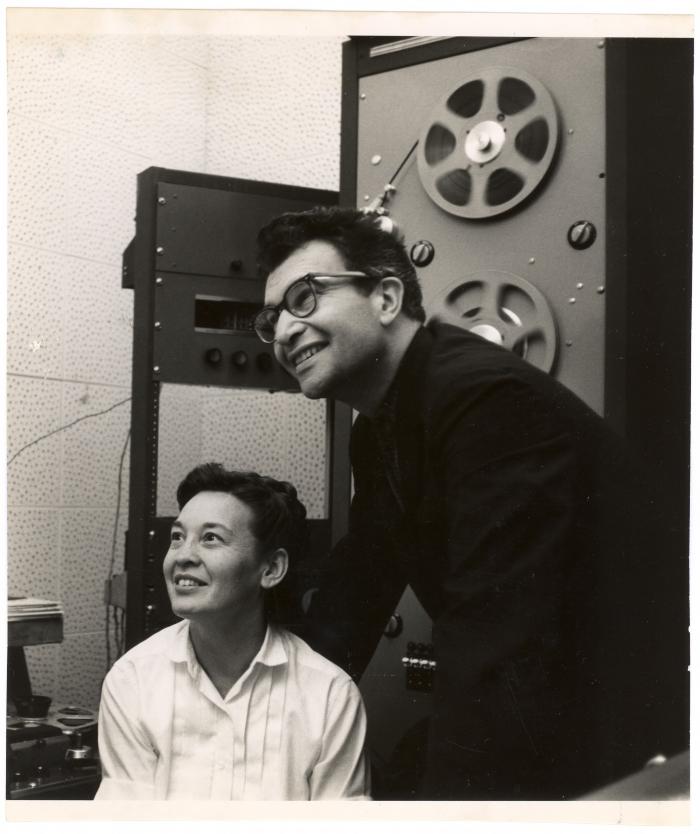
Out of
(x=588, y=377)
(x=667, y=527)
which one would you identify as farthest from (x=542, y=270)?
(x=667, y=527)

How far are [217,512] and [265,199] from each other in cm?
69

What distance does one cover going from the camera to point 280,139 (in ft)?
7.06

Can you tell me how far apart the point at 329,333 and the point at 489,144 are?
16.7 inches

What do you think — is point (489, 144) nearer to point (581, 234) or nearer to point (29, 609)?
point (581, 234)

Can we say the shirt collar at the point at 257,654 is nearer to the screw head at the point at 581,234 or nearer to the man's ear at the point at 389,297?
the man's ear at the point at 389,297

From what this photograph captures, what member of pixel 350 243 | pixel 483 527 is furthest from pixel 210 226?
pixel 483 527

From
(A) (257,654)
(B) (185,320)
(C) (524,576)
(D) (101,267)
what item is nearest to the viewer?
(C) (524,576)

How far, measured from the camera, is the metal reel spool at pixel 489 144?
4.62 ft

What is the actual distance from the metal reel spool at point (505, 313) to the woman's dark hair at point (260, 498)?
425mm

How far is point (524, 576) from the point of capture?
127cm

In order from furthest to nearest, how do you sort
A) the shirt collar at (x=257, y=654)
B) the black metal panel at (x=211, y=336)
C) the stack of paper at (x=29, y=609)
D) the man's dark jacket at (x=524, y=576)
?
1. the black metal panel at (x=211, y=336)
2. the stack of paper at (x=29, y=609)
3. the shirt collar at (x=257, y=654)
4. the man's dark jacket at (x=524, y=576)

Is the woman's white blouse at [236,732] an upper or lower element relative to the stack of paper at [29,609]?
lower

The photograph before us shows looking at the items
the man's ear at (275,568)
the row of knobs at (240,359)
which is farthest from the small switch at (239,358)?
the man's ear at (275,568)

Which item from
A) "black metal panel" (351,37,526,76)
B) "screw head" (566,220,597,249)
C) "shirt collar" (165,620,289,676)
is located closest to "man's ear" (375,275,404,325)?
"screw head" (566,220,597,249)
